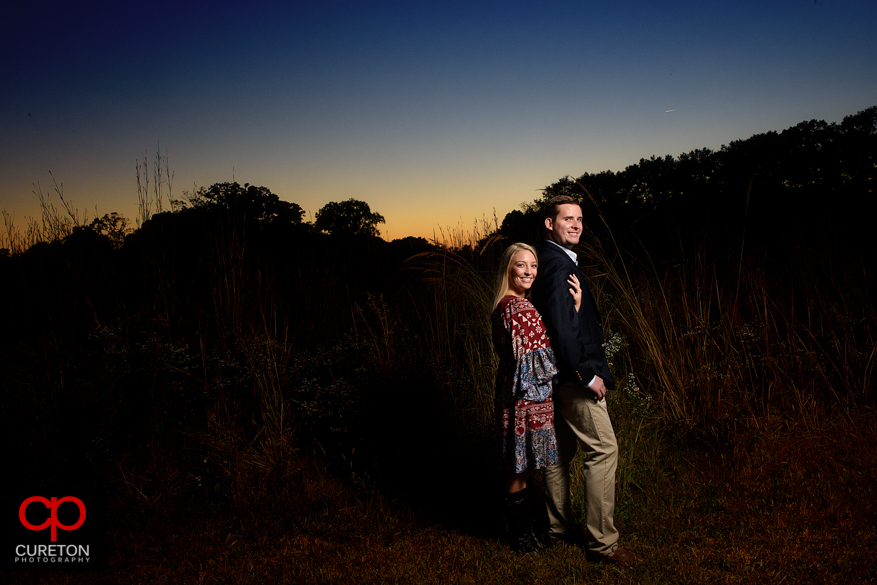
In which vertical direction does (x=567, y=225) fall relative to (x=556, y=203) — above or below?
below

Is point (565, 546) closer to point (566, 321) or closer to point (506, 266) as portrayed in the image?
point (566, 321)

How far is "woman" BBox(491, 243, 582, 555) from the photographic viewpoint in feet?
8.81

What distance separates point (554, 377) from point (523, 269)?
57 centimetres

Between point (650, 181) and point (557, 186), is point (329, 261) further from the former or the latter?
point (650, 181)

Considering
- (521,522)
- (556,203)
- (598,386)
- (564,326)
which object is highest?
(556,203)

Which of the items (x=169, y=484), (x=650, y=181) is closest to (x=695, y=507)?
(x=169, y=484)

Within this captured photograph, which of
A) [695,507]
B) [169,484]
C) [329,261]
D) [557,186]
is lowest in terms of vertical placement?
[695,507]

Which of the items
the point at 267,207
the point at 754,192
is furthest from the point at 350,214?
the point at 754,192

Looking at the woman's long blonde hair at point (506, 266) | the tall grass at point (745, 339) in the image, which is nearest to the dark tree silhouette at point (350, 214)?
the tall grass at point (745, 339)

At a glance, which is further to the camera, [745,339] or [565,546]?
[745,339]

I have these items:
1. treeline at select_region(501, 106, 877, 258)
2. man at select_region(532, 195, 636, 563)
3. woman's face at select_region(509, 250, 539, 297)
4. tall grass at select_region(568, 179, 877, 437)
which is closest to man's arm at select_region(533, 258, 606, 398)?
man at select_region(532, 195, 636, 563)

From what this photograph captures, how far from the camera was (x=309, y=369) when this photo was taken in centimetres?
470

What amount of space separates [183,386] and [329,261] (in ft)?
6.67

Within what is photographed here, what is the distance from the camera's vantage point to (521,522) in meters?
2.96
